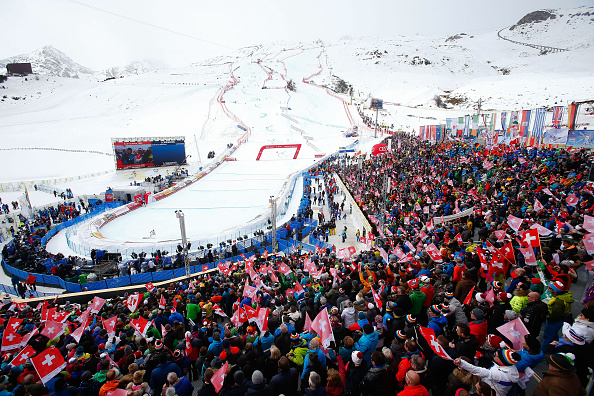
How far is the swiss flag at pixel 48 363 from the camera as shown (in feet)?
14.8

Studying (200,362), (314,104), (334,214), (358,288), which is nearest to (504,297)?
(358,288)

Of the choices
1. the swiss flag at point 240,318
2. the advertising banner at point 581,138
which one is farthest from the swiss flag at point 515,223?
the advertising banner at point 581,138

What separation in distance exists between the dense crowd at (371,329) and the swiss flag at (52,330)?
3 centimetres

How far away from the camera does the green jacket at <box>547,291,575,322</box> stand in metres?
4.37

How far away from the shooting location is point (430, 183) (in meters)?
17.7

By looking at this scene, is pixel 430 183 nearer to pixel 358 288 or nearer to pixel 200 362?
pixel 358 288

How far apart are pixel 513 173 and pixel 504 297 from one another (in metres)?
12.9

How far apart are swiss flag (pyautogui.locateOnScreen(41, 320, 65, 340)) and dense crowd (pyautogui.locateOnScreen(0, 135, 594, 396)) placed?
0.03 m

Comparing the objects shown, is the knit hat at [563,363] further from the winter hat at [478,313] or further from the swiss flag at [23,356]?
the swiss flag at [23,356]

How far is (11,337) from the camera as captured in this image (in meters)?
6.19

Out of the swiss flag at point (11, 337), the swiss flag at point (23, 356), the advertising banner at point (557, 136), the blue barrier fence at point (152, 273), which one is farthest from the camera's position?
the advertising banner at point (557, 136)

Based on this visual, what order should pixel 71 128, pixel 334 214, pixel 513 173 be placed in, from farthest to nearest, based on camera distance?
pixel 71 128 < pixel 334 214 < pixel 513 173

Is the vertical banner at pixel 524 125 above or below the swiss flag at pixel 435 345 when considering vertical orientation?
above

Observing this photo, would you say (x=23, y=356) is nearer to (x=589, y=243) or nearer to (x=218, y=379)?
(x=218, y=379)
